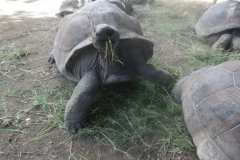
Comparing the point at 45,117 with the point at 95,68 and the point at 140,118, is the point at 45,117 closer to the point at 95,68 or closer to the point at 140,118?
the point at 95,68

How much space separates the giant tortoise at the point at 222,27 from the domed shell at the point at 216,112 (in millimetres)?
2331

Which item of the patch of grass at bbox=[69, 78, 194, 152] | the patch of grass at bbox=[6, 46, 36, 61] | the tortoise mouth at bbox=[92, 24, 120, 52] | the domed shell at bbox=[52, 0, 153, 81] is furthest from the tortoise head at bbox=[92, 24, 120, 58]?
the patch of grass at bbox=[6, 46, 36, 61]

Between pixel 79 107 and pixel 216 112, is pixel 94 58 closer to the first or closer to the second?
pixel 79 107

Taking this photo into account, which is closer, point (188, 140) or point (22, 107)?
point (188, 140)

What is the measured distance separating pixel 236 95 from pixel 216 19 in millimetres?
3203

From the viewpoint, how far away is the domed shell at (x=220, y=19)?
178 inches

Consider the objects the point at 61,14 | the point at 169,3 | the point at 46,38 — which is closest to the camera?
the point at 46,38

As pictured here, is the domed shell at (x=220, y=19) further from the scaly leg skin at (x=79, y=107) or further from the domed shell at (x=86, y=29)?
the scaly leg skin at (x=79, y=107)

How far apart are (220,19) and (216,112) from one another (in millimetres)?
3232

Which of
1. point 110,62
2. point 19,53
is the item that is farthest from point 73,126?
point 19,53

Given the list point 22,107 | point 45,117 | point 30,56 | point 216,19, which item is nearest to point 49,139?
point 45,117

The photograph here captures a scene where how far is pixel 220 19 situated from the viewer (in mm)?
4680

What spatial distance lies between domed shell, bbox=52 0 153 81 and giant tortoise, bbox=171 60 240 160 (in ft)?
3.52

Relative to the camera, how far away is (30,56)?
4.32 meters
